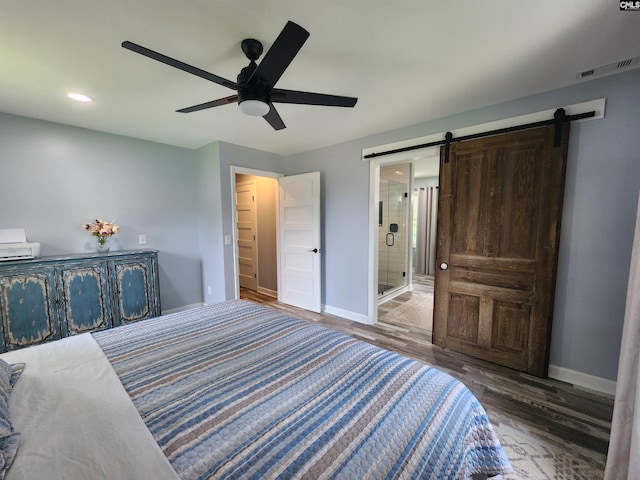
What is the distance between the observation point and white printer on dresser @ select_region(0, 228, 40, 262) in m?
2.31

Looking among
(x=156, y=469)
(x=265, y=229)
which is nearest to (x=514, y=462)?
(x=156, y=469)

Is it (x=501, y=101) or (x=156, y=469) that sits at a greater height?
(x=501, y=101)

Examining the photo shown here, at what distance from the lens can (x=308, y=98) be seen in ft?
5.09

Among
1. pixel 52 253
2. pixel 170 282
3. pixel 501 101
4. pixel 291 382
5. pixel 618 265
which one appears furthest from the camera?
pixel 170 282

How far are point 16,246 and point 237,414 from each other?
2.91 meters

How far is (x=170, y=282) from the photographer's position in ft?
11.8

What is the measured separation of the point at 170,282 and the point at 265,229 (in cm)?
182

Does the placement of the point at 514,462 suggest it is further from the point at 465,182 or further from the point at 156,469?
the point at 465,182

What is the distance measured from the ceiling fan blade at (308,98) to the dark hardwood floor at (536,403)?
235 cm

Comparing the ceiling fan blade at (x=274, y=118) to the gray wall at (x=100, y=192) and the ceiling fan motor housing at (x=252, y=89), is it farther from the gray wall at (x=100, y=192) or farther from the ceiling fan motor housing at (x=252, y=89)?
the gray wall at (x=100, y=192)

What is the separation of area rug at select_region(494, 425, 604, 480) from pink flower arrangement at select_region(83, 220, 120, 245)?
3935 mm

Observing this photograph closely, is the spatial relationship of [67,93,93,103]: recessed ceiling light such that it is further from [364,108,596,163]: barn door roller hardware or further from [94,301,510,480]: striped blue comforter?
[364,108,596,163]: barn door roller hardware

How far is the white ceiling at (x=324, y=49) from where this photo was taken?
129cm

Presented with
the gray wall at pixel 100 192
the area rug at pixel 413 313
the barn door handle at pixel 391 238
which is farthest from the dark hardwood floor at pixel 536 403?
the gray wall at pixel 100 192
